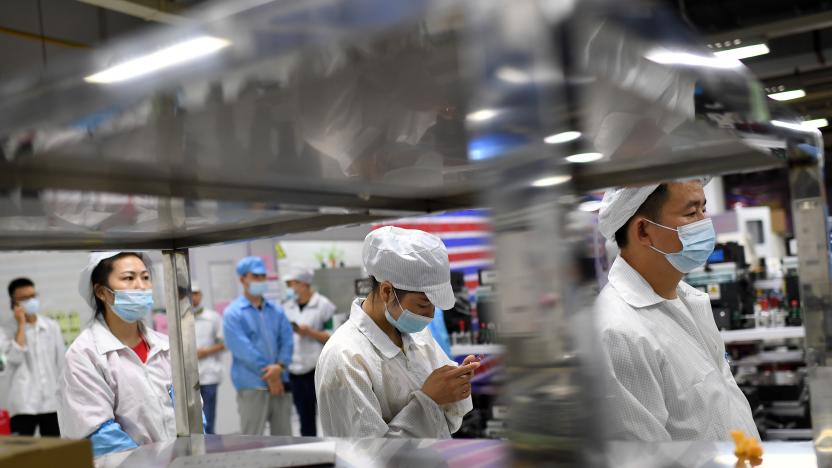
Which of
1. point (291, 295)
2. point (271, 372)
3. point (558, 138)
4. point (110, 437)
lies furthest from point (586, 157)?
point (291, 295)

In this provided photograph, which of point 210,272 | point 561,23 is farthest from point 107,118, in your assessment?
point 210,272

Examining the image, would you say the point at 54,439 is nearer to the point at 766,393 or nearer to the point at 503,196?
the point at 503,196

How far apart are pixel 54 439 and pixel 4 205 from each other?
55cm

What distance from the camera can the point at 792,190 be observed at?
1.19 meters

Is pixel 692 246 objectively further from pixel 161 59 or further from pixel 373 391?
pixel 161 59

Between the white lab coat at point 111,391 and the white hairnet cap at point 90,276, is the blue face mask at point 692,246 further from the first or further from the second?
the white hairnet cap at point 90,276

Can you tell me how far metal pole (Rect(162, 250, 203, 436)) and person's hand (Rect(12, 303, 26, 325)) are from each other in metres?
4.96

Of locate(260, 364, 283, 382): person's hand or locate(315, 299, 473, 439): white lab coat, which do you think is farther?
locate(260, 364, 283, 382): person's hand

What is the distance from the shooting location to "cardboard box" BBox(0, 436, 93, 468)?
0.88 meters

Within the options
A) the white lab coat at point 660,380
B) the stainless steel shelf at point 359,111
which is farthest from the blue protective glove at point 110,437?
the white lab coat at point 660,380

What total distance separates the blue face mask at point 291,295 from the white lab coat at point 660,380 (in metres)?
6.26

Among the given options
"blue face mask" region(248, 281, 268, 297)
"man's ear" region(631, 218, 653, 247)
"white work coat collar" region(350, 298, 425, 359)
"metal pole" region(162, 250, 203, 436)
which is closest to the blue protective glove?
"metal pole" region(162, 250, 203, 436)

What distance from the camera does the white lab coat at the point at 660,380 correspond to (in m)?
1.80

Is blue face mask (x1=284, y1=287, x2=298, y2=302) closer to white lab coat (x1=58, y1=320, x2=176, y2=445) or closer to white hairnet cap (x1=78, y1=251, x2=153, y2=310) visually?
white hairnet cap (x1=78, y1=251, x2=153, y2=310)
